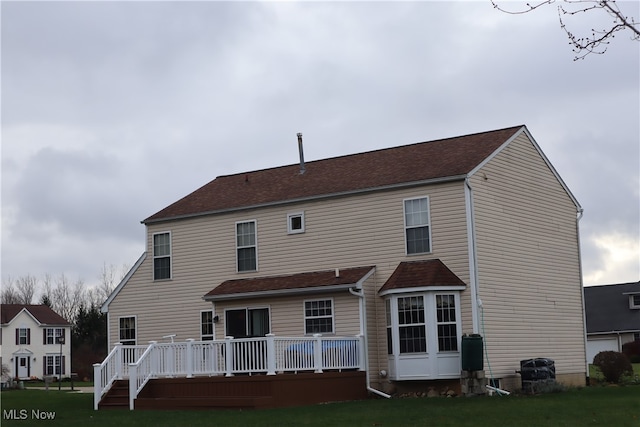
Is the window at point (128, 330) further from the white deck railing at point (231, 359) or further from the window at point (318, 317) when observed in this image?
the window at point (318, 317)

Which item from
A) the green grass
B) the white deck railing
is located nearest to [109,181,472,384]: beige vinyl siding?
the white deck railing

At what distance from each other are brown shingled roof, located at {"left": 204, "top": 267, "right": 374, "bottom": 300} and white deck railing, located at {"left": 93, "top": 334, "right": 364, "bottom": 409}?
1734 mm

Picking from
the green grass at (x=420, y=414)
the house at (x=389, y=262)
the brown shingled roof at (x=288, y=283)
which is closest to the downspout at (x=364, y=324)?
the house at (x=389, y=262)

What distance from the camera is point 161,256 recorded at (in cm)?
3069

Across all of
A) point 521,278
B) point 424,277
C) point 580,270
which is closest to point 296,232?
point 424,277

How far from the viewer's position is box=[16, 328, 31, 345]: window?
2995 inches

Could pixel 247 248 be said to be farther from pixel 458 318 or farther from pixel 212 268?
pixel 458 318

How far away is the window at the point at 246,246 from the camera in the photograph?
2867cm

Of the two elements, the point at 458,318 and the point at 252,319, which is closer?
the point at 458,318

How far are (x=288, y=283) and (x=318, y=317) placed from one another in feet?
4.51

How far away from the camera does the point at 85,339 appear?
82.5 m

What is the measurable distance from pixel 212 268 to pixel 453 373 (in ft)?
30.0

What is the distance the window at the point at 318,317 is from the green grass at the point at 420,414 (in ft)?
10.9

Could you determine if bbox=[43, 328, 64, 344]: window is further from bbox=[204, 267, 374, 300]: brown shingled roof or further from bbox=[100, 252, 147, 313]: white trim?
bbox=[204, 267, 374, 300]: brown shingled roof
